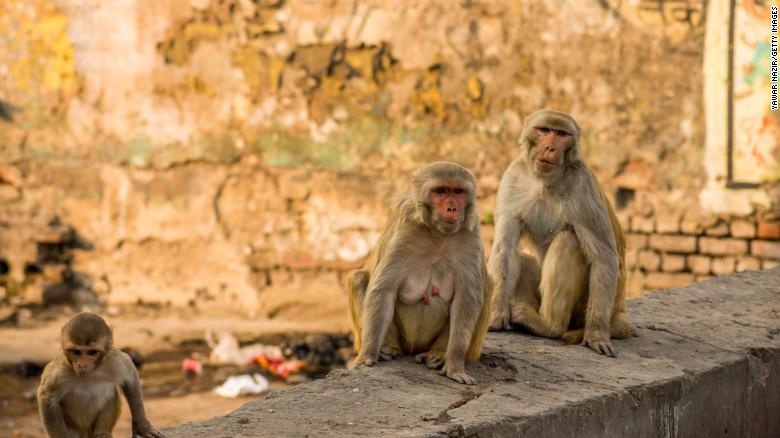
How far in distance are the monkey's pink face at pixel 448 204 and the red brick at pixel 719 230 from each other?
6.53m

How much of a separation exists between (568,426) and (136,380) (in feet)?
4.77

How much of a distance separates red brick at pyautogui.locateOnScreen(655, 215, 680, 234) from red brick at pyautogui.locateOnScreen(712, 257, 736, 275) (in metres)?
0.43

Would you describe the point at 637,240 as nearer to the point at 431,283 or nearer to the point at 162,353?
the point at 162,353

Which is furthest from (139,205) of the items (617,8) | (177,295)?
(617,8)

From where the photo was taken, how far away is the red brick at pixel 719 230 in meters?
10.7

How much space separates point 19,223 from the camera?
12000 millimetres

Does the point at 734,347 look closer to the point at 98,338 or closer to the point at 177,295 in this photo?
the point at 98,338

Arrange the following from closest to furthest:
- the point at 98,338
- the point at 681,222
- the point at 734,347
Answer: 1. the point at 98,338
2. the point at 734,347
3. the point at 681,222

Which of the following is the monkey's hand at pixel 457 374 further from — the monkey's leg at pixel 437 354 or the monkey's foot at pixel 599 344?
the monkey's foot at pixel 599 344

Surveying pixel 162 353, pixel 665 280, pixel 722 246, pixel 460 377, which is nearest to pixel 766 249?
pixel 722 246

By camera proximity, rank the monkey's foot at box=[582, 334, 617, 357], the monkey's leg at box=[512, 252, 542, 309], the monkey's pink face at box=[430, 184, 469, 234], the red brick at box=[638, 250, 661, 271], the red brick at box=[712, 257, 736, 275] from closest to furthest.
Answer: the monkey's pink face at box=[430, 184, 469, 234] → the monkey's foot at box=[582, 334, 617, 357] → the monkey's leg at box=[512, 252, 542, 309] → the red brick at box=[712, 257, 736, 275] → the red brick at box=[638, 250, 661, 271]

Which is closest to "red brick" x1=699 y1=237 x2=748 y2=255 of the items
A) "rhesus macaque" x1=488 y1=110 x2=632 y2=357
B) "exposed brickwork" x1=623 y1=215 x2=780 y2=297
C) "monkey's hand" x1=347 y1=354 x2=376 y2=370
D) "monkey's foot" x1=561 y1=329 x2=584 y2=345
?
"exposed brickwork" x1=623 y1=215 x2=780 y2=297

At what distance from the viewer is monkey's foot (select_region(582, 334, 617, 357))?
5188mm

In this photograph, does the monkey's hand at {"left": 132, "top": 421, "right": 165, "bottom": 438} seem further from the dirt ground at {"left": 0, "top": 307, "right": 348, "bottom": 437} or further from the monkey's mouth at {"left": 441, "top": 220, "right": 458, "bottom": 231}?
the dirt ground at {"left": 0, "top": 307, "right": 348, "bottom": 437}
